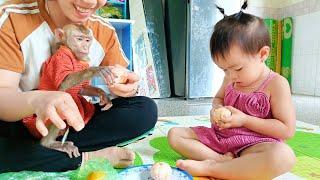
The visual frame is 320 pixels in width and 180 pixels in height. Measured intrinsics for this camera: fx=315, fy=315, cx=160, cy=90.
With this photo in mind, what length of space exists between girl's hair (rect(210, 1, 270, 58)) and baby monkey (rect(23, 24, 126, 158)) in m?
0.26

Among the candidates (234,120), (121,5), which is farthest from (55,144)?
(121,5)

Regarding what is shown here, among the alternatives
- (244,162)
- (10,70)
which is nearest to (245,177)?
(244,162)

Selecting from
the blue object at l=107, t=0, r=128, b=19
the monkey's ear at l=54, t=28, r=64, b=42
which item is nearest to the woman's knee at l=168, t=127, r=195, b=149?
the monkey's ear at l=54, t=28, r=64, b=42

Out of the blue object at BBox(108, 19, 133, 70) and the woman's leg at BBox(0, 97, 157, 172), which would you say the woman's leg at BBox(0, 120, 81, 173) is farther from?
the blue object at BBox(108, 19, 133, 70)

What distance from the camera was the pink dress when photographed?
0.69m

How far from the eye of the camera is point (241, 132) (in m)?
0.71

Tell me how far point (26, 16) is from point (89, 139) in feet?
0.91

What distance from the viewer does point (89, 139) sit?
675 millimetres

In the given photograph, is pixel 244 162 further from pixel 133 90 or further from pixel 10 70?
pixel 10 70

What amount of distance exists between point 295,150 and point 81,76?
599 millimetres

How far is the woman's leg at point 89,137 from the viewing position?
0.59 meters

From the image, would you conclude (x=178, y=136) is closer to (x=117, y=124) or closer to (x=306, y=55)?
(x=117, y=124)

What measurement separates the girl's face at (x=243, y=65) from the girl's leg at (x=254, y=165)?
160 mm

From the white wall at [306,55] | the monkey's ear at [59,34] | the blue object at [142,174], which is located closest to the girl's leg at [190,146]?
the blue object at [142,174]
